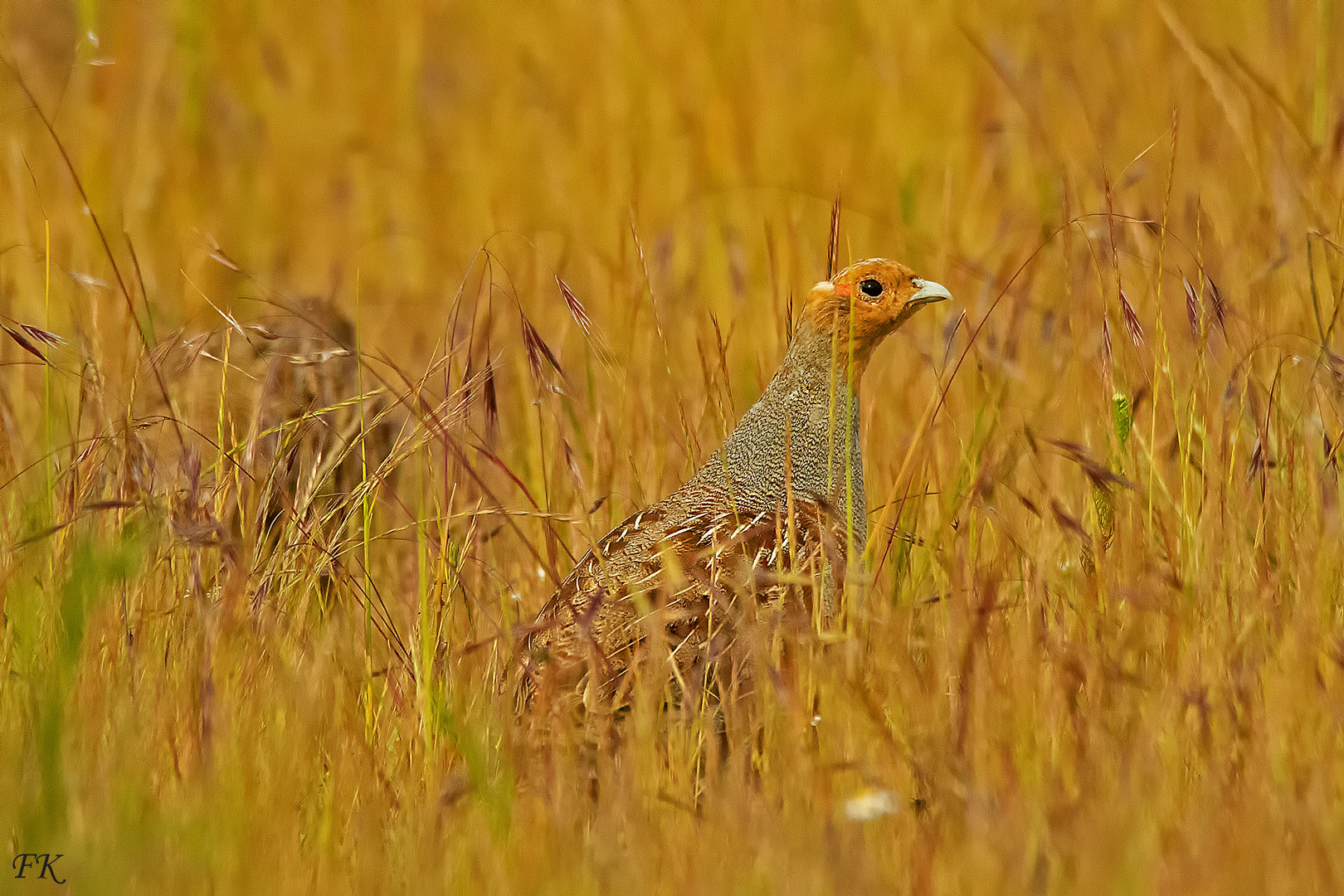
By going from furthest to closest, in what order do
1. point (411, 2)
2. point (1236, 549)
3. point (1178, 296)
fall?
point (411, 2) → point (1178, 296) → point (1236, 549)

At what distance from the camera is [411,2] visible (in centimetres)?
679

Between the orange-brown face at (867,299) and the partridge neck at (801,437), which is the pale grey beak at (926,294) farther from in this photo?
the partridge neck at (801,437)

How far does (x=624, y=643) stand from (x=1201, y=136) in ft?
11.7

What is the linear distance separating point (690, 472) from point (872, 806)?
6.56 ft

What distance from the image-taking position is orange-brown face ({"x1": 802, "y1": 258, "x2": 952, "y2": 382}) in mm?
3600

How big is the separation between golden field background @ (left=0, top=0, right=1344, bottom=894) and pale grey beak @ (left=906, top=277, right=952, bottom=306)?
0.33 ft

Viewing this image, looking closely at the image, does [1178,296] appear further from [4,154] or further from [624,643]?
[4,154]

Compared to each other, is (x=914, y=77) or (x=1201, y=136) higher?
(x=914, y=77)

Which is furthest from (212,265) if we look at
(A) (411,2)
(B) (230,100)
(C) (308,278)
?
(A) (411,2)

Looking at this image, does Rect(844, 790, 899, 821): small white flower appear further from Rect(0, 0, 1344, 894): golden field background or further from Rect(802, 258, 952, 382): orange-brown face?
Rect(802, 258, 952, 382): orange-brown face

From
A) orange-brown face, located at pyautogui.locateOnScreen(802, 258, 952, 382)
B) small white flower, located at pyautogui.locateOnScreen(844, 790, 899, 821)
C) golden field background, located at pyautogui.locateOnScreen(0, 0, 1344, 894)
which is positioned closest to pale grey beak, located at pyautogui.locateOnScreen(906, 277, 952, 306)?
orange-brown face, located at pyautogui.locateOnScreen(802, 258, 952, 382)

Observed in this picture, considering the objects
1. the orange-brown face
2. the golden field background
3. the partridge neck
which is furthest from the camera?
the orange-brown face

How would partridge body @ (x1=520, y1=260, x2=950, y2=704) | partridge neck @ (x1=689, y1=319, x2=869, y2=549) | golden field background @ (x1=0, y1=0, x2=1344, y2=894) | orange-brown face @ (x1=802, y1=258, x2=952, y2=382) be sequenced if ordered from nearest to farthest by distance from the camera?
1. golden field background @ (x1=0, y1=0, x2=1344, y2=894)
2. partridge body @ (x1=520, y1=260, x2=950, y2=704)
3. partridge neck @ (x1=689, y1=319, x2=869, y2=549)
4. orange-brown face @ (x1=802, y1=258, x2=952, y2=382)

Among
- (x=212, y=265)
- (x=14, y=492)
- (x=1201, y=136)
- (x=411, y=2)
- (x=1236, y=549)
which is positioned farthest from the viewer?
(x=411, y=2)
